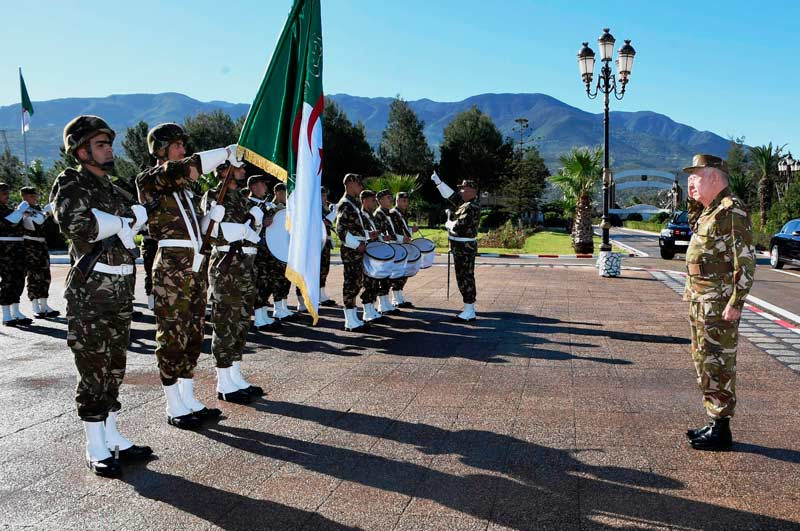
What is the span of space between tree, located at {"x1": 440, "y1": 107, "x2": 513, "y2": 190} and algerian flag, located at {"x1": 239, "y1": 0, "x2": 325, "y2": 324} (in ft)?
178

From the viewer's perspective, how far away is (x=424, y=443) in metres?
4.67

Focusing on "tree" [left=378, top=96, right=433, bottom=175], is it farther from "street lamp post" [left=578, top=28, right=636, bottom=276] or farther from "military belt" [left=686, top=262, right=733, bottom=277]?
"military belt" [left=686, top=262, right=733, bottom=277]

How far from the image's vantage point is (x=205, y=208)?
5.81m

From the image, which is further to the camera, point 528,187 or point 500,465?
point 528,187

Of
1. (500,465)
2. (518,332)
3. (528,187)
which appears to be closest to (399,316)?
(518,332)

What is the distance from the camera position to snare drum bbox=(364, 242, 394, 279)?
355 inches

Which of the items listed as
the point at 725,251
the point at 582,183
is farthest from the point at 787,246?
the point at 725,251

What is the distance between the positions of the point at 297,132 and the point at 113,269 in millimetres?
1717

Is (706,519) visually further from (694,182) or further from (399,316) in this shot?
(399,316)

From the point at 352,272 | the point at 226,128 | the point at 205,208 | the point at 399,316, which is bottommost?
the point at 399,316

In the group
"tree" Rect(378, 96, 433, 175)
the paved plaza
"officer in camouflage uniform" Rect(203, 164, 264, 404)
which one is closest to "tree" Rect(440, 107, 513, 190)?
"tree" Rect(378, 96, 433, 175)

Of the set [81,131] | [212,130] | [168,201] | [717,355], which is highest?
[212,130]

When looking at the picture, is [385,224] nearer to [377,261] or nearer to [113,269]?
[377,261]

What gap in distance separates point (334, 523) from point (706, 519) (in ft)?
6.90
